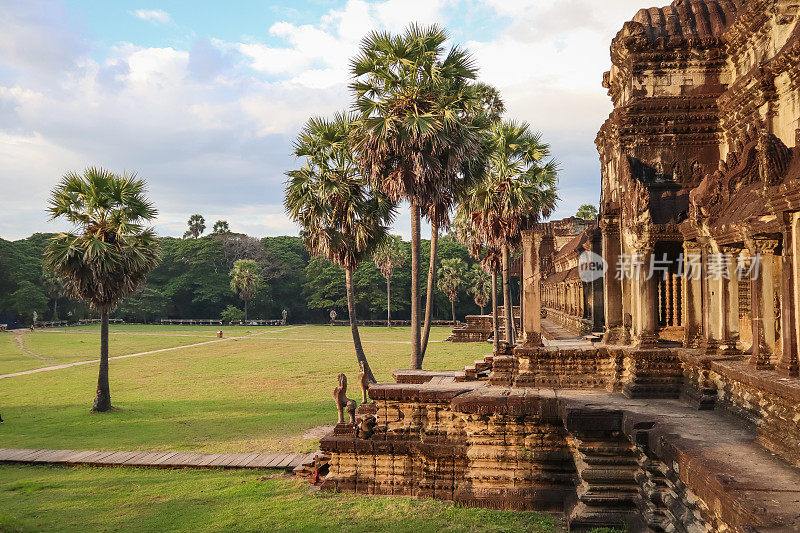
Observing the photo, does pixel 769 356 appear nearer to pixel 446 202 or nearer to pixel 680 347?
pixel 680 347

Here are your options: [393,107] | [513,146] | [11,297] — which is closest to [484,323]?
[513,146]

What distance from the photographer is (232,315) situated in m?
64.3

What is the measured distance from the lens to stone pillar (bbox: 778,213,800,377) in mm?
6355

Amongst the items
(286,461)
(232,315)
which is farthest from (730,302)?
(232,315)

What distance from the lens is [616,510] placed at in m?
7.91

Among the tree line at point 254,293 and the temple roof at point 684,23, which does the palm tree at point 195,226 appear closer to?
the tree line at point 254,293

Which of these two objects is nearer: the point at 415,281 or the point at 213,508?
the point at 213,508

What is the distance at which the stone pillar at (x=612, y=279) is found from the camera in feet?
41.0

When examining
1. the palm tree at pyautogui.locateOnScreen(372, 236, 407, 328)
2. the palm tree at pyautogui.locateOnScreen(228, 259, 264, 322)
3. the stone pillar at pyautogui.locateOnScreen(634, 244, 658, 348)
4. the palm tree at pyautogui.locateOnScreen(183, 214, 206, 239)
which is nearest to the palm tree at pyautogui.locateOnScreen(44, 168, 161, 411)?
the stone pillar at pyautogui.locateOnScreen(634, 244, 658, 348)

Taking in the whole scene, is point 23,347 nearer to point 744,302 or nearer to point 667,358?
point 667,358

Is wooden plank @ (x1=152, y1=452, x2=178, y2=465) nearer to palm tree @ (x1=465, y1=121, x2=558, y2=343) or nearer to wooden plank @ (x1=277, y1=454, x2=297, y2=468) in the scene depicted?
wooden plank @ (x1=277, y1=454, x2=297, y2=468)

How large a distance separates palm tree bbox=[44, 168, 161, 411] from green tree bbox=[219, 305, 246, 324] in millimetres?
47586

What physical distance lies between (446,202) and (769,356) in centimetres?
1068

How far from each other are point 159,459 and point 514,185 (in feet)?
46.7
